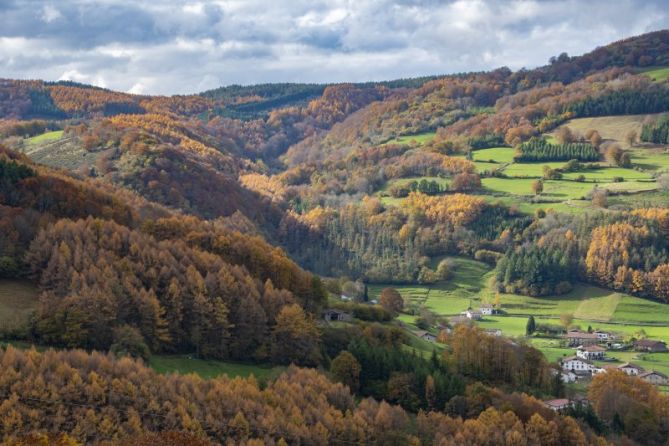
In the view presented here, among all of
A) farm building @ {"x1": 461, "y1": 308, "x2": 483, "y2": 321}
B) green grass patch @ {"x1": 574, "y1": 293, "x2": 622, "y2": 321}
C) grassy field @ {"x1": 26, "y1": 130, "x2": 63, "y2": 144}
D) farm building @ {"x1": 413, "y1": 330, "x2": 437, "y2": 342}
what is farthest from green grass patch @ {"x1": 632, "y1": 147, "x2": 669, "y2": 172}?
grassy field @ {"x1": 26, "y1": 130, "x2": 63, "y2": 144}

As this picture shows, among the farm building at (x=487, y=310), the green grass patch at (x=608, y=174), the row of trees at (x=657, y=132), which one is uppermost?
the row of trees at (x=657, y=132)

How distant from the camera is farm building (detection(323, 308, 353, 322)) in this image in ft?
289

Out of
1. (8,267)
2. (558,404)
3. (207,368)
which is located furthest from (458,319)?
(8,267)

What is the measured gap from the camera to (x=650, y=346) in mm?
107000

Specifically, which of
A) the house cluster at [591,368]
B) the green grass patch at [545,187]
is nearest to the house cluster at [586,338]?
the house cluster at [591,368]

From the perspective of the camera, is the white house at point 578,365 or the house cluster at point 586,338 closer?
the white house at point 578,365

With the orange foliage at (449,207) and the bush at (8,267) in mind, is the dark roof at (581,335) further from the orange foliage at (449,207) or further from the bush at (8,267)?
the bush at (8,267)

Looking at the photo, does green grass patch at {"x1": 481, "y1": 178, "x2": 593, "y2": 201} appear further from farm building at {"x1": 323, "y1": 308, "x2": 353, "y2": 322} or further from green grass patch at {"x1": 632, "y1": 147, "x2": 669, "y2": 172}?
farm building at {"x1": 323, "y1": 308, "x2": 353, "y2": 322}

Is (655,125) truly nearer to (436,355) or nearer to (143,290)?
(436,355)

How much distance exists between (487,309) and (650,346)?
2900cm

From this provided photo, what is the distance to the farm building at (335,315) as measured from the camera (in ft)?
289

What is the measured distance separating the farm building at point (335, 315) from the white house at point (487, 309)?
44412 mm

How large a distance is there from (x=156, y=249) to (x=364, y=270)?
271 feet

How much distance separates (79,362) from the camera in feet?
177
